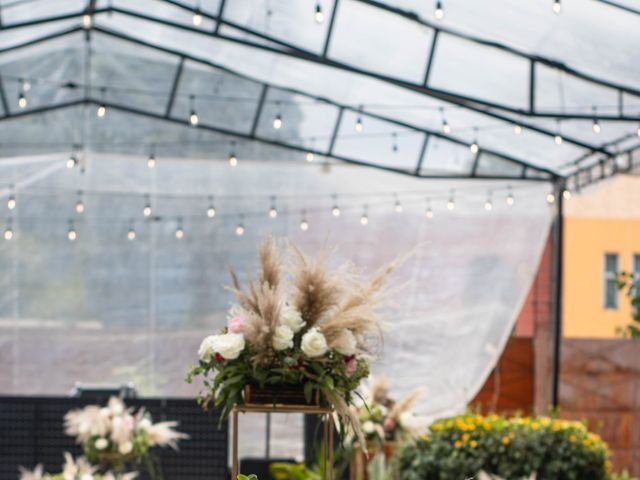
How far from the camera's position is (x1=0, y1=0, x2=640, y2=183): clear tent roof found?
8336 mm

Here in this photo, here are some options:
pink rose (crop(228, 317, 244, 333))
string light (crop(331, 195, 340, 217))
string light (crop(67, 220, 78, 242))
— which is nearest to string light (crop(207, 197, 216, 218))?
string light (crop(331, 195, 340, 217))

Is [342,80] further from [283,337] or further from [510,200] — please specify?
[283,337]

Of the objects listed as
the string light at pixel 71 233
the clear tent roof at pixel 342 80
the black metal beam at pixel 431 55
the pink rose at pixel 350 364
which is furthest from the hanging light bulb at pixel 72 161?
the pink rose at pixel 350 364

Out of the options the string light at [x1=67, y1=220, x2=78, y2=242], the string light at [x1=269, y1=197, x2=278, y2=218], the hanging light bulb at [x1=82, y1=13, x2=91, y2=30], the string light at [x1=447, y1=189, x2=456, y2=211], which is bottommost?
the string light at [x1=67, y1=220, x2=78, y2=242]

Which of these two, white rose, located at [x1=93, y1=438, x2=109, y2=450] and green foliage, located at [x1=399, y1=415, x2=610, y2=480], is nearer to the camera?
white rose, located at [x1=93, y1=438, x2=109, y2=450]

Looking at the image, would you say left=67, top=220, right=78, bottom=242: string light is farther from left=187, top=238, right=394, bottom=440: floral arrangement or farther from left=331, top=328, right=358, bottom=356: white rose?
left=331, top=328, right=358, bottom=356: white rose

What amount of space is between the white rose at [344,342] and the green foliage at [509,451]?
485cm

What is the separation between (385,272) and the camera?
13.2ft

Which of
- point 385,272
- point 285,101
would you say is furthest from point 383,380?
point 385,272

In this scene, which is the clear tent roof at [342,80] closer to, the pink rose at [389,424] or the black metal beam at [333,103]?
the black metal beam at [333,103]

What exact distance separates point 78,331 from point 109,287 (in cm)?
51

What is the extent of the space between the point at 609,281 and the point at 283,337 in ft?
28.8

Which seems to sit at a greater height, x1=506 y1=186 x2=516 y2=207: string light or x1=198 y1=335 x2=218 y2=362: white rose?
x1=506 y1=186 x2=516 y2=207: string light

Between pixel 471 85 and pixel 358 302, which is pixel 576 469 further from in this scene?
pixel 358 302
